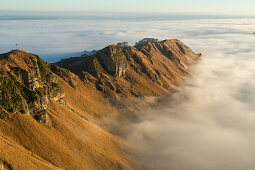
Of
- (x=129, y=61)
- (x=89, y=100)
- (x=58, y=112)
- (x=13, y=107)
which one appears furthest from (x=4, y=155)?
→ (x=129, y=61)

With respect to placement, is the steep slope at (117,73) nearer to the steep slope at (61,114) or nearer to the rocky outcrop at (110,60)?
the rocky outcrop at (110,60)

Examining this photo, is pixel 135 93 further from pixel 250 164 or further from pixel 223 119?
pixel 250 164

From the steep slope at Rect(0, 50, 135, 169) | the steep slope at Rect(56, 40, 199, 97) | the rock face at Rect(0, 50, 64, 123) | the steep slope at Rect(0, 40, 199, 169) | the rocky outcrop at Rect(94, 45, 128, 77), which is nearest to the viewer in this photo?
the steep slope at Rect(0, 50, 135, 169)

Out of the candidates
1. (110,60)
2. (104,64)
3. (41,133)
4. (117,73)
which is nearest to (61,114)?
(41,133)

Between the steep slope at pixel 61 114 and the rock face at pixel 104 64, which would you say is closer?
the steep slope at pixel 61 114

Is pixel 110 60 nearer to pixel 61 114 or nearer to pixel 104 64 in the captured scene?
pixel 104 64

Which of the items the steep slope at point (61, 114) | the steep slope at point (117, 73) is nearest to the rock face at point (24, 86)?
the steep slope at point (61, 114)

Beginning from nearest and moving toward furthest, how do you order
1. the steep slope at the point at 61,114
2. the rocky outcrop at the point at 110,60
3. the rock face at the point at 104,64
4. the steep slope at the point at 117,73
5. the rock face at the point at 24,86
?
the steep slope at the point at 61,114, the rock face at the point at 24,86, the steep slope at the point at 117,73, the rock face at the point at 104,64, the rocky outcrop at the point at 110,60

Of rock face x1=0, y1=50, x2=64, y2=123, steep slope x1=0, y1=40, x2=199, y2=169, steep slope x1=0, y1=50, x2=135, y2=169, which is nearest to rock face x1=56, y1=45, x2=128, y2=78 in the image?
steep slope x1=0, y1=40, x2=199, y2=169

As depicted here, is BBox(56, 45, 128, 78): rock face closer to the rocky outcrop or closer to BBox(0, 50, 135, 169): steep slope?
the rocky outcrop
